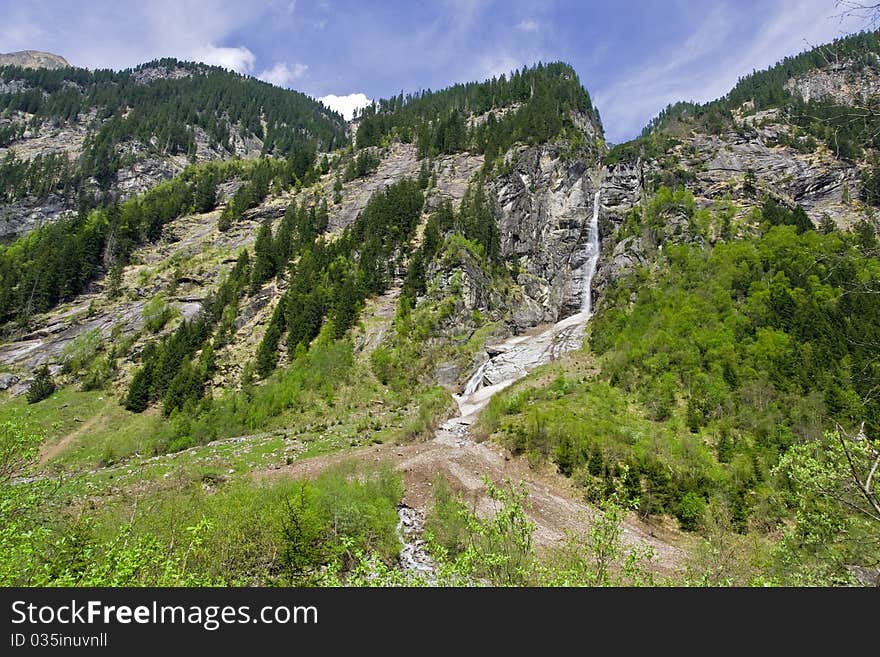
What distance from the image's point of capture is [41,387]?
47.8 metres

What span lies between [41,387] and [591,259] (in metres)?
77.9

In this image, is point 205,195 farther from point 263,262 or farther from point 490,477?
point 490,477

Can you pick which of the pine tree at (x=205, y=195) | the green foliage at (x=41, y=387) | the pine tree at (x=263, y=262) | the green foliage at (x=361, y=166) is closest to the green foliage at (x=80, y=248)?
the pine tree at (x=205, y=195)

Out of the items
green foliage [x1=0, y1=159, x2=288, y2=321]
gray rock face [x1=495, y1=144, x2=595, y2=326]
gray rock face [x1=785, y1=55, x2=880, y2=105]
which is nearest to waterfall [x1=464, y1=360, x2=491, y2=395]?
gray rock face [x1=495, y1=144, x2=595, y2=326]

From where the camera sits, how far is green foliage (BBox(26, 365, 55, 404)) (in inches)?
1850

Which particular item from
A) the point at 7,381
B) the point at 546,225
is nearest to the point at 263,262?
the point at 7,381

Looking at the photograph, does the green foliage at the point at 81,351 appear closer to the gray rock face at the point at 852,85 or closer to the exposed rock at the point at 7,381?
the exposed rock at the point at 7,381

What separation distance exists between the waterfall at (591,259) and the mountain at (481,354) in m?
0.56

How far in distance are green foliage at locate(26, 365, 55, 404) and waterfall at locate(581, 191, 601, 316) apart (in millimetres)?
70249

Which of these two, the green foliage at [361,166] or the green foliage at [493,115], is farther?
the green foliage at [361,166]

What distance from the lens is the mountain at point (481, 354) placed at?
400 inches

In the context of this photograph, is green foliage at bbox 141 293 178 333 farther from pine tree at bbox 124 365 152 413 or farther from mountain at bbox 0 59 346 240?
mountain at bbox 0 59 346 240

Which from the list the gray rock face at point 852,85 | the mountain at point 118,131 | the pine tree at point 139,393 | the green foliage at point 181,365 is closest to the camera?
the gray rock face at point 852,85

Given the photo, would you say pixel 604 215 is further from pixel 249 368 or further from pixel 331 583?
pixel 331 583
